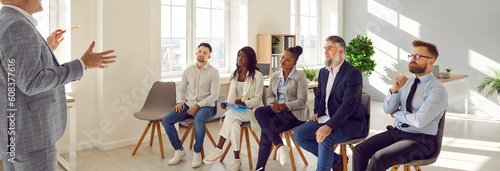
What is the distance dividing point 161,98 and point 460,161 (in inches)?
129

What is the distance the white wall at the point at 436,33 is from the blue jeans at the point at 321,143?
5.15 meters

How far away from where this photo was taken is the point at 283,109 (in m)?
3.61

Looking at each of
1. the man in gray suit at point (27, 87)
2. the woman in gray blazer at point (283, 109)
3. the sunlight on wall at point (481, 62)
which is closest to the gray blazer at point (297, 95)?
the woman in gray blazer at point (283, 109)

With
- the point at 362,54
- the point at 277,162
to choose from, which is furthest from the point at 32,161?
the point at 362,54

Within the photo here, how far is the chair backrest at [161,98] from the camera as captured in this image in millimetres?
4562

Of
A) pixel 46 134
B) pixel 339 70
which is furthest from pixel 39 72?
pixel 339 70

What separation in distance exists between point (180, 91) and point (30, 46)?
8.81 feet

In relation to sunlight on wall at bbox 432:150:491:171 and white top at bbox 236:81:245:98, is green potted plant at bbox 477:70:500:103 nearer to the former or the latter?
sunlight on wall at bbox 432:150:491:171

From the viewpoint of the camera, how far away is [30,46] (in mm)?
1669

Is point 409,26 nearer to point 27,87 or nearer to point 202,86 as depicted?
point 202,86

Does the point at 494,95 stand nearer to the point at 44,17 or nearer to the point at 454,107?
the point at 454,107

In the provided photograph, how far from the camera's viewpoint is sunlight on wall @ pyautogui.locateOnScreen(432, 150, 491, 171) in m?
4.01

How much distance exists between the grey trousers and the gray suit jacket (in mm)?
26

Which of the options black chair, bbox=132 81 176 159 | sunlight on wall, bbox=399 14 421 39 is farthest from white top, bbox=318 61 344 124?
sunlight on wall, bbox=399 14 421 39
